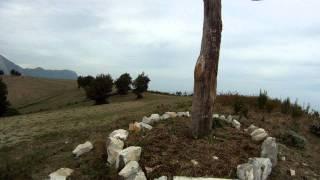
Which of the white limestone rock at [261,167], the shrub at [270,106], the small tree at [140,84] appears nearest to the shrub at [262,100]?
the shrub at [270,106]

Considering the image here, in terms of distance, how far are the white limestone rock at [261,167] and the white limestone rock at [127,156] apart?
1.96 meters

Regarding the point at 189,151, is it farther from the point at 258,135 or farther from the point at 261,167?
the point at 258,135

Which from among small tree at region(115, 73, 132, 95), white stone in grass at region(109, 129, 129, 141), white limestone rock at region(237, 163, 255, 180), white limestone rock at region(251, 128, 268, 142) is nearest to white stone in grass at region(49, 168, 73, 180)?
white stone in grass at region(109, 129, 129, 141)

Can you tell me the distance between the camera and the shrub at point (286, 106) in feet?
47.3

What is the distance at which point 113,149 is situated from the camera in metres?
8.44

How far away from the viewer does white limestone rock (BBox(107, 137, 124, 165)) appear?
8.36m

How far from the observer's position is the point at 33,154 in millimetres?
10656

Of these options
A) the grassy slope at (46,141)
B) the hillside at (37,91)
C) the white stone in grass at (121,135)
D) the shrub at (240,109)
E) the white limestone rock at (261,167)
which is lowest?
the hillside at (37,91)

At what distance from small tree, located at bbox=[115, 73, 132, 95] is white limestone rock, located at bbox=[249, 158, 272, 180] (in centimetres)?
2758

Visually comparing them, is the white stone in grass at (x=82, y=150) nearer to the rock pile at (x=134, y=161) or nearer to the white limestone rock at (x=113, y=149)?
the rock pile at (x=134, y=161)

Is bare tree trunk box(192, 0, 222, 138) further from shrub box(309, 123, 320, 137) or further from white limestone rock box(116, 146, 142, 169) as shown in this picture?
shrub box(309, 123, 320, 137)

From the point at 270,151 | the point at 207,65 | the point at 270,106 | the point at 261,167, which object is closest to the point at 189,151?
the point at 261,167

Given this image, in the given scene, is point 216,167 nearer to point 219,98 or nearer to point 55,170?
point 55,170

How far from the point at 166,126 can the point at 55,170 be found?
8.38ft
